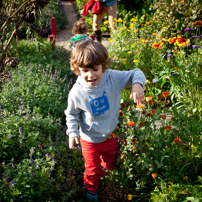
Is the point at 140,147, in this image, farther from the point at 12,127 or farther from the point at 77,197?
the point at 12,127

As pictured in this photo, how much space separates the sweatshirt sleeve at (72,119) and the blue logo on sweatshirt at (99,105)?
147 millimetres

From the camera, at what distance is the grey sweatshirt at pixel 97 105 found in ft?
6.62

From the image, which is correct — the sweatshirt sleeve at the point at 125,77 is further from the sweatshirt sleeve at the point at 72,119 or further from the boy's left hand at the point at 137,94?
the sweatshirt sleeve at the point at 72,119

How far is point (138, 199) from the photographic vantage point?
84.0 inches

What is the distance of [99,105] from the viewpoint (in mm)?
Result: 2025

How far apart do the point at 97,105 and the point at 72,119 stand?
235mm

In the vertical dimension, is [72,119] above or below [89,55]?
below

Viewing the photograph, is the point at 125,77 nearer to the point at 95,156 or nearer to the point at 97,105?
the point at 97,105

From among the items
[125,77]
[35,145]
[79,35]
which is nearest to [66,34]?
[79,35]

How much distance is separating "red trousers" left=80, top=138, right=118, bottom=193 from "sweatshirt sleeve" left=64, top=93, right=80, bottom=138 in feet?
0.63

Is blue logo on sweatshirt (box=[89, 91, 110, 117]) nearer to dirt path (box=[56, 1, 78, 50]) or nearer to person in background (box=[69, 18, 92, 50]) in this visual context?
person in background (box=[69, 18, 92, 50])

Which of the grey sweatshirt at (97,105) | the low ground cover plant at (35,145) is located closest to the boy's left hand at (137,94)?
the grey sweatshirt at (97,105)

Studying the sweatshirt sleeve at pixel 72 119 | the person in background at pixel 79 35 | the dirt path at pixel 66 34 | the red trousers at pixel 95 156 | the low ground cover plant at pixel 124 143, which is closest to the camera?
the low ground cover plant at pixel 124 143

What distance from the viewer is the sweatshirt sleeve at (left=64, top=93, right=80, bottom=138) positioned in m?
2.04
